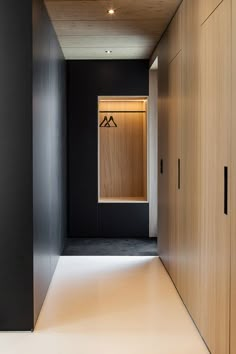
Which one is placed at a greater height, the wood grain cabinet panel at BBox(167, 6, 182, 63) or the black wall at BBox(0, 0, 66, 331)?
the wood grain cabinet panel at BBox(167, 6, 182, 63)

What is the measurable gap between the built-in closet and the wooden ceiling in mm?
251

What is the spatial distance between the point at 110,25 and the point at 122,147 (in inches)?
111

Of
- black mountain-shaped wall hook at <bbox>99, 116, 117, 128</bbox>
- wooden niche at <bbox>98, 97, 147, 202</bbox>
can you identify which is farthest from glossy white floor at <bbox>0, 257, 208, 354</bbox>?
black mountain-shaped wall hook at <bbox>99, 116, 117, 128</bbox>

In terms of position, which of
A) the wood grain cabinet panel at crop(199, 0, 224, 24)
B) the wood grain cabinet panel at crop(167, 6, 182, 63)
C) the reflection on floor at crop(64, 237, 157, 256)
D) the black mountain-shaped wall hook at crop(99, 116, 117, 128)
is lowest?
the reflection on floor at crop(64, 237, 157, 256)

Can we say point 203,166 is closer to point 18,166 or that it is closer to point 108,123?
point 18,166

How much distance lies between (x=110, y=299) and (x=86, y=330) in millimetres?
723

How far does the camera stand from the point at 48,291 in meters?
4.14

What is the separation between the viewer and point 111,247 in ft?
20.2

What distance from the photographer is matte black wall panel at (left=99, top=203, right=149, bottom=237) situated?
22.3 ft

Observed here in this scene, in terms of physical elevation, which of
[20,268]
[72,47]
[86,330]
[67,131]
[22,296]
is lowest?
[86,330]

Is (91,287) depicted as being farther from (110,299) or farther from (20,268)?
(20,268)

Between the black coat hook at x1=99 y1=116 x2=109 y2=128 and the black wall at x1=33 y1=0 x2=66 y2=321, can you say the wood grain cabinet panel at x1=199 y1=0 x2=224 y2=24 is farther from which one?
the black coat hook at x1=99 y1=116 x2=109 y2=128

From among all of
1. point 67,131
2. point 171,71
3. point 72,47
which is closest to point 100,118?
point 67,131

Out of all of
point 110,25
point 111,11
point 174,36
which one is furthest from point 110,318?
point 110,25
